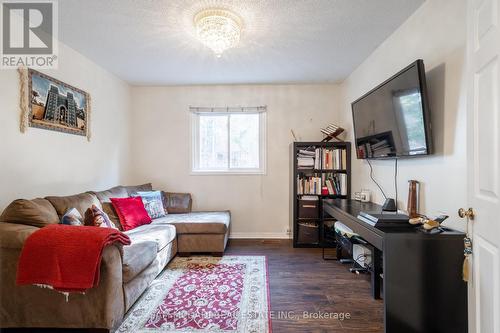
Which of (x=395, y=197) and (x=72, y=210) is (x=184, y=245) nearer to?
(x=72, y=210)

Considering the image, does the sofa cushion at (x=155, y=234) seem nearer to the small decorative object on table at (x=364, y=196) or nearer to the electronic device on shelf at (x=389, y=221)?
the electronic device on shelf at (x=389, y=221)

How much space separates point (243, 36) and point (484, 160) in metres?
2.10

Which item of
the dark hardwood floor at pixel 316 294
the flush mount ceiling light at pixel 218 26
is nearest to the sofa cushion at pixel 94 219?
the dark hardwood floor at pixel 316 294

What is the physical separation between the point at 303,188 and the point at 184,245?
5.86 ft

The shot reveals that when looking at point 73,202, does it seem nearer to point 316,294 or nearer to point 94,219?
point 94,219

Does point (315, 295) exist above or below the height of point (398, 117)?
below

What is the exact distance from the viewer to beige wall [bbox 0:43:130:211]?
78.3 inches

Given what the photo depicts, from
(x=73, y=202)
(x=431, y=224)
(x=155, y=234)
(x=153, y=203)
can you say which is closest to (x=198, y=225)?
(x=155, y=234)

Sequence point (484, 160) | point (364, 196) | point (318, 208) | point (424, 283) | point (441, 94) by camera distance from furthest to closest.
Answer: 1. point (318, 208)
2. point (364, 196)
3. point (441, 94)
4. point (424, 283)
5. point (484, 160)

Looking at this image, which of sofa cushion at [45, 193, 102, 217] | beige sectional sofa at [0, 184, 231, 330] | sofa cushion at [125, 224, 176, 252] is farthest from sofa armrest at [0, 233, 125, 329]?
sofa cushion at [125, 224, 176, 252]

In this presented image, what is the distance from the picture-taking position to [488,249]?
1.07 m

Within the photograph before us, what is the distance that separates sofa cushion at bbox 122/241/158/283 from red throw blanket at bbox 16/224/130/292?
287 millimetres

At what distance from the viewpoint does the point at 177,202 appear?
3643 millimetres

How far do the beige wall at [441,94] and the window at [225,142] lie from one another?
6.91 feet
